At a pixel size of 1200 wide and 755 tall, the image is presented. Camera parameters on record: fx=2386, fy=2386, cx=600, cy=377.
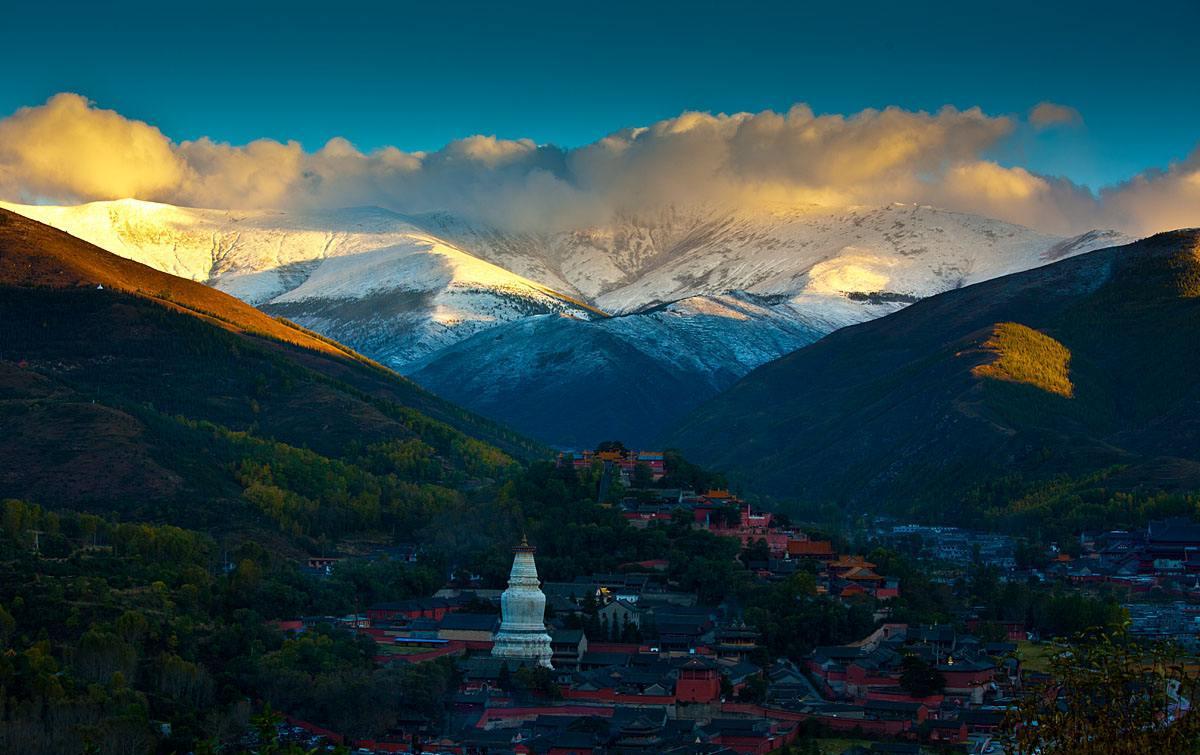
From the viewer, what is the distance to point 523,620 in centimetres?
10631

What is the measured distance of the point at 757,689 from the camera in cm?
9712

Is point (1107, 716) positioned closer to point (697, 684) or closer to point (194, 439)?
point (697, 684)

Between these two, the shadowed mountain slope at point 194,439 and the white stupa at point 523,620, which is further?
the shadowed mountain slope at point 194,439

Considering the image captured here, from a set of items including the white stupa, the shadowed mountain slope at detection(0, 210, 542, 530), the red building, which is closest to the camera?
the red building

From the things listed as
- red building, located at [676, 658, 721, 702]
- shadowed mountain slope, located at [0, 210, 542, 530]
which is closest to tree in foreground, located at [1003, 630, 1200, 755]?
red building, located at [676, 658, 721, 702]

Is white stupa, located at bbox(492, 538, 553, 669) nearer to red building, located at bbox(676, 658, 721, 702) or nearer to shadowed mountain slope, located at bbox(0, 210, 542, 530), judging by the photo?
red building, located at bbox(676, 658, 721, 702)

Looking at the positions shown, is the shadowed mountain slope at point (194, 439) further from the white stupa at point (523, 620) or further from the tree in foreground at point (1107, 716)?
the tree in foreground at point (1107, 716)

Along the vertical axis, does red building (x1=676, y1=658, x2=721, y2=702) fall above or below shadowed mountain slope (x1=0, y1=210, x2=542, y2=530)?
below

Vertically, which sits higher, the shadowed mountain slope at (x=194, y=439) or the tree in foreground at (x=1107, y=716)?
the shadowed mountain slope at (x=194, y=439)

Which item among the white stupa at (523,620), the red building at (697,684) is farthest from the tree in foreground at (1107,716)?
the white stupa at (523,620)

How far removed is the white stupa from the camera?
10456 centimetres

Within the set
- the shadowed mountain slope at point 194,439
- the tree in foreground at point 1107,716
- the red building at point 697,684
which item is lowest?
the red building at point 697,684

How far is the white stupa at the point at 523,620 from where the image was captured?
343ft

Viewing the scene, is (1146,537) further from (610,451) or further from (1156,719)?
(1156,719)
